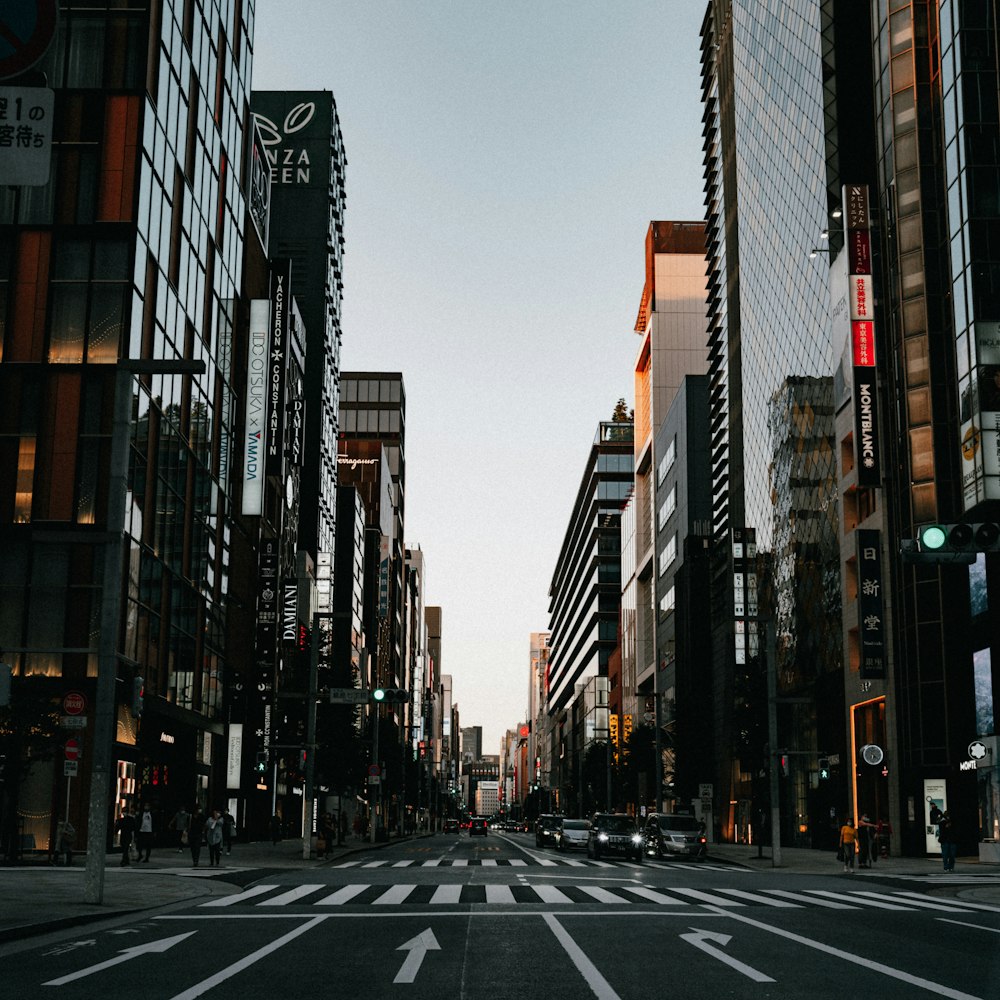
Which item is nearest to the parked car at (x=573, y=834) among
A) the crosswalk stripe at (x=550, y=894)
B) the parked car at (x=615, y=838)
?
the parked car at (x=615, y=838)

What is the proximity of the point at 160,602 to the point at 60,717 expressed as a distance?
1109cm

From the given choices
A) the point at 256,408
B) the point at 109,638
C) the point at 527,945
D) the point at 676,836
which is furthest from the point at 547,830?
the point at 527,945

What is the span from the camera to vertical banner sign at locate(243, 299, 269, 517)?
6150 cm

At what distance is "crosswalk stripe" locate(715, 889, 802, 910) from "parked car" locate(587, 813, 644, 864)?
19.3 m

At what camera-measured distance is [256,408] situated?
6259 cm

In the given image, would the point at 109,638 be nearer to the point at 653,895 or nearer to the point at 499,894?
the point at 499,894

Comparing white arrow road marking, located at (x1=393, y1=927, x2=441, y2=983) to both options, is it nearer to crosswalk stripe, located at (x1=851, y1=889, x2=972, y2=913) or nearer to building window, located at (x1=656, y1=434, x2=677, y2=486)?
crosswalk stripe, located at (x1=851, y1=889, x2=972, y2=913)

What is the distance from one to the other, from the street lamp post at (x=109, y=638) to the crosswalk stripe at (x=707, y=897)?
10655 mm

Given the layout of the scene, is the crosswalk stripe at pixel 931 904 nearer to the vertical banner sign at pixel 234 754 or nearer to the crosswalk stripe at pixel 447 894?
the crosswalk stripe at pixel 447 894

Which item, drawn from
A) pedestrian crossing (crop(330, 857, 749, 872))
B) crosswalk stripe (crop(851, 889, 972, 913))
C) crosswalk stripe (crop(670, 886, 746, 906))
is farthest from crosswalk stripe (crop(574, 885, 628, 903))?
pedestrian crossing (crop(330, 857, 749, 872))

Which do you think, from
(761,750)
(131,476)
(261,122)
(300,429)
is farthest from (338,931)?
(261,122)

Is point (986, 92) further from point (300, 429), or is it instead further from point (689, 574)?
point (689, 574)

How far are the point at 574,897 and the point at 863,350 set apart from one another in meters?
31.7

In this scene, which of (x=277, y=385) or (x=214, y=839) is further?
(x=277, y=385)
